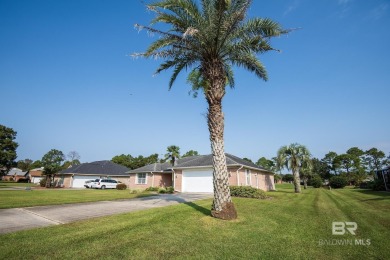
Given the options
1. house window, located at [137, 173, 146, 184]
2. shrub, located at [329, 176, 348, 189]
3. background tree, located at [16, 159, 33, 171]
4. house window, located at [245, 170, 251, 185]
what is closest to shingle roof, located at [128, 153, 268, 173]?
house window, located at [137, 173, 146, 184]

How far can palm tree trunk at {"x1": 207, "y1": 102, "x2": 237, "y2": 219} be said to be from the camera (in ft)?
27.1

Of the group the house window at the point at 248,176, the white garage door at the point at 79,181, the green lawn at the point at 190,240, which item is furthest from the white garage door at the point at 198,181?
the white garage door at the point at 79,181

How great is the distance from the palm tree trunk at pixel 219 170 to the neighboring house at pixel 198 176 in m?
14.0

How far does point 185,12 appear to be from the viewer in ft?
28.9

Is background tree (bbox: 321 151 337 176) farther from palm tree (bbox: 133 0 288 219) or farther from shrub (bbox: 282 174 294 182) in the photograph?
palm tree (bbox: 133 0 288 219)

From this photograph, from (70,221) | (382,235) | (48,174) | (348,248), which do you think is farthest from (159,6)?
(48,174)

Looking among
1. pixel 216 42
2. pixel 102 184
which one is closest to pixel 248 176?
pixel 216 42

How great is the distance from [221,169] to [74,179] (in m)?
40.0

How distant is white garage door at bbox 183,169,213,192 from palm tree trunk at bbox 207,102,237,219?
15.3m

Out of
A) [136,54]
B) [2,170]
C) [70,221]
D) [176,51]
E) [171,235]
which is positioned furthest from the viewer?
[2,170]

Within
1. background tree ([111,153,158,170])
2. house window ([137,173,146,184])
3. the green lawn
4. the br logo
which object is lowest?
the br logo

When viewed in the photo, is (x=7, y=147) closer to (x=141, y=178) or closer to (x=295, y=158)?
(x=141, y=178)

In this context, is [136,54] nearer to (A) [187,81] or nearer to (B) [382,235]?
(A) [187,81]

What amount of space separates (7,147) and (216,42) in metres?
65.7
